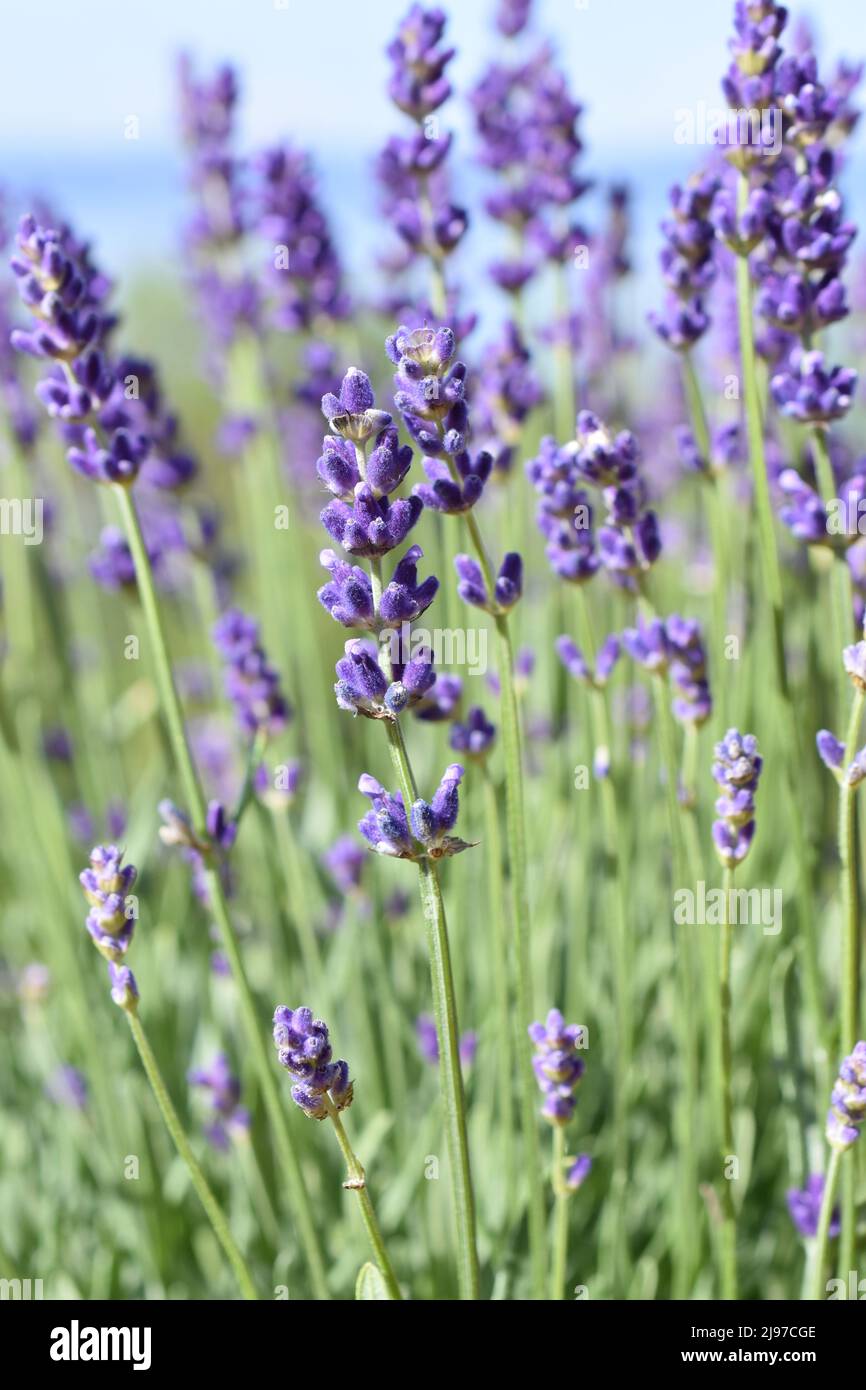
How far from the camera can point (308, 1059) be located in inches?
46.9

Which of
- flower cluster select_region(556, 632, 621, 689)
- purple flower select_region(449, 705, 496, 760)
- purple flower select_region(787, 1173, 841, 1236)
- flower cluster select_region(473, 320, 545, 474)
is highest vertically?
flower cluster select_region(473, 320, 545, 474)

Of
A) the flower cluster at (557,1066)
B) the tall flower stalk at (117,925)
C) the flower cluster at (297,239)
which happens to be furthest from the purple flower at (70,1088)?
the flower cluster at (297,239)

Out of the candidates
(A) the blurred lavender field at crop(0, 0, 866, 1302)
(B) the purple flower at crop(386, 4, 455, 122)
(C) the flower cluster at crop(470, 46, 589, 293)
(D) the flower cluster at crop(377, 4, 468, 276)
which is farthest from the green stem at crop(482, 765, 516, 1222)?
(C) the flower cluster at crop(470, 46, 589, 293)

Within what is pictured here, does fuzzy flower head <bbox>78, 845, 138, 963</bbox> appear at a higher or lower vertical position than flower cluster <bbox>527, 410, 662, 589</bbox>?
lower

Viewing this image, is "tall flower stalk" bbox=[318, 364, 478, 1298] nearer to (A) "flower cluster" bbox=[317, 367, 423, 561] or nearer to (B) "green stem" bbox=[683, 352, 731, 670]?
(A) "flower cluster" bbox=[317, 367, 423, 561]

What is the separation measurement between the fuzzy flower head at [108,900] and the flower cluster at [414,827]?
0.97 ft

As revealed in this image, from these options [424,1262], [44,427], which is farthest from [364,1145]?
[44,427]

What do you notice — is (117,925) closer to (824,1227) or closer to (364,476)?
(364,476)

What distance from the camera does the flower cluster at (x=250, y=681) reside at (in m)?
1.92

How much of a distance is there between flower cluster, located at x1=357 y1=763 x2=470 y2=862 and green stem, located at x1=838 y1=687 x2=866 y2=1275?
1.46ft

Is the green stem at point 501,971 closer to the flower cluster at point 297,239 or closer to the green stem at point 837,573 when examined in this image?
the green stem at point 837,573

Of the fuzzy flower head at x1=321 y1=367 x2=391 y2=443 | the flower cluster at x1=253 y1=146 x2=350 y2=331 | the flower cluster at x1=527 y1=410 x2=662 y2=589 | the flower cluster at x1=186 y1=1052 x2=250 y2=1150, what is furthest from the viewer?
the flower cluster at x1=253 y1=146 x2=350 y2=331

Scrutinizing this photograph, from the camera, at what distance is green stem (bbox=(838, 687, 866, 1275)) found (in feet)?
4.59

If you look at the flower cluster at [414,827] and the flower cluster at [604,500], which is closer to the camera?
the flower cluster at [414,827]
